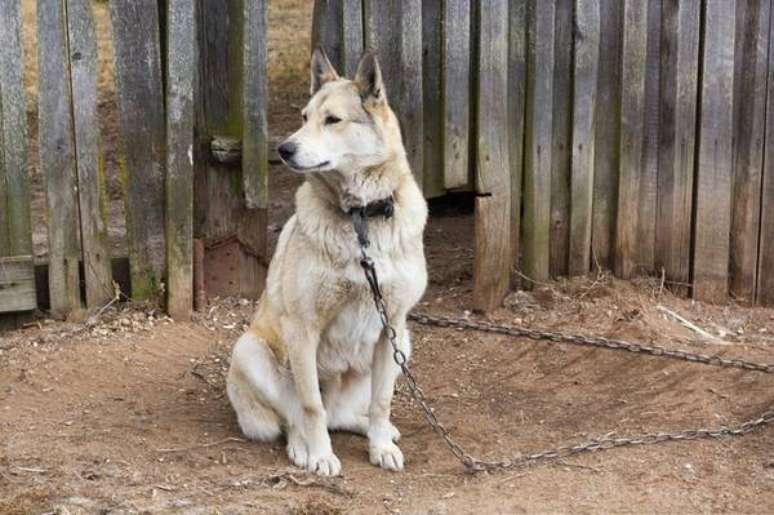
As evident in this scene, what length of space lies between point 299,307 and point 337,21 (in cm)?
210

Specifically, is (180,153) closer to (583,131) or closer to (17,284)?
(17,284)

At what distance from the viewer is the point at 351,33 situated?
6320mm

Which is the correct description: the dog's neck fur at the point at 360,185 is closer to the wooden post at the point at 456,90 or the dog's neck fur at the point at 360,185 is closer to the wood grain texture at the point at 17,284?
the wooden post at the point at 456,90

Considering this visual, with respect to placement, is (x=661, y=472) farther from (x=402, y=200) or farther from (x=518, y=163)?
(x=518, y=163)

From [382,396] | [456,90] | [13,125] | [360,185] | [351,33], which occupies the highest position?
[351,33]

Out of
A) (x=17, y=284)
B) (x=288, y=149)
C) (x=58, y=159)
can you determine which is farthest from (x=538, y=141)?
(x=17, y=284)

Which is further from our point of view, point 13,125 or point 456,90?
point 456,90

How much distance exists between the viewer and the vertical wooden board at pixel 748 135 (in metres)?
6.76

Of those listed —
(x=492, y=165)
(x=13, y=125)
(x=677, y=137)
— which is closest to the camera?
(x=13, y=125)

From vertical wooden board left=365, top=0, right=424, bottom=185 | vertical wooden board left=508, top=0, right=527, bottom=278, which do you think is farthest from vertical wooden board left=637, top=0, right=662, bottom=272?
vertical wooden board left=365, top=0, right=424, bottom=185

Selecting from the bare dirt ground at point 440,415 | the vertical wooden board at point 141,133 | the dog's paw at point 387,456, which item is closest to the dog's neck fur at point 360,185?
the dog's paw at point 387,456

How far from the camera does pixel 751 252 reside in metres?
7.06

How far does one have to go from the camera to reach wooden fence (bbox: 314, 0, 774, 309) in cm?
646

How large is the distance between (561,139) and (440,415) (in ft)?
6.60
